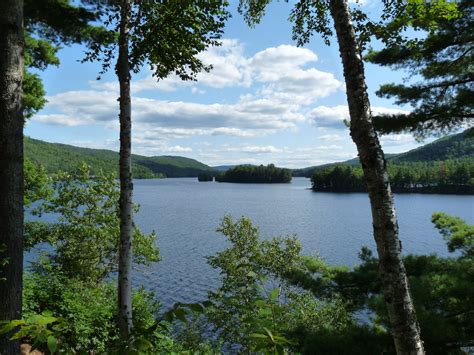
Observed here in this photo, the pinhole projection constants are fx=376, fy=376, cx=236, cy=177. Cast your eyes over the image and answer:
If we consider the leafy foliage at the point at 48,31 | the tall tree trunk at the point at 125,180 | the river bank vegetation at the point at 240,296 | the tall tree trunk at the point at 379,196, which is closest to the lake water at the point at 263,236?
the river bank vegetation at the point at 240,296

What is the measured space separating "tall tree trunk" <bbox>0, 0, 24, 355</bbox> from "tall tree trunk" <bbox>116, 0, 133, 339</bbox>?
→ 2.82 metres

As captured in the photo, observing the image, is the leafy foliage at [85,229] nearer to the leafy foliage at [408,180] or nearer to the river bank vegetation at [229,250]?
the river bank vegetation at [229,250]

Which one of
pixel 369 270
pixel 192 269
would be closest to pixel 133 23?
pixel 369 270

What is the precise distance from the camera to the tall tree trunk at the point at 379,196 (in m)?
3.43

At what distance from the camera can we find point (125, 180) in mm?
6910

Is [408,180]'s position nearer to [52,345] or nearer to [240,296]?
[240,296]

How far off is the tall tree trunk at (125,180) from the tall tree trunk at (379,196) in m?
4.45

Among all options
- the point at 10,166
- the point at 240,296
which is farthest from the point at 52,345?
the point at 10,166

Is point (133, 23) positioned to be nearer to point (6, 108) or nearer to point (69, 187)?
point (6, 108)

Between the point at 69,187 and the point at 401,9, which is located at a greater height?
the point at 401,9

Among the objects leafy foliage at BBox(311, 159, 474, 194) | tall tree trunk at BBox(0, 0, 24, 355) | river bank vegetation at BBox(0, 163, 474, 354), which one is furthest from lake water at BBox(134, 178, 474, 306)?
leafy foliage at BBox(311, 159, 474, 194)

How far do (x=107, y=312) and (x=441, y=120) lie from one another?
9883mm

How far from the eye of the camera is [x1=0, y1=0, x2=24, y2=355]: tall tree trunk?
12.8ft

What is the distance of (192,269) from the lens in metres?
30.0
